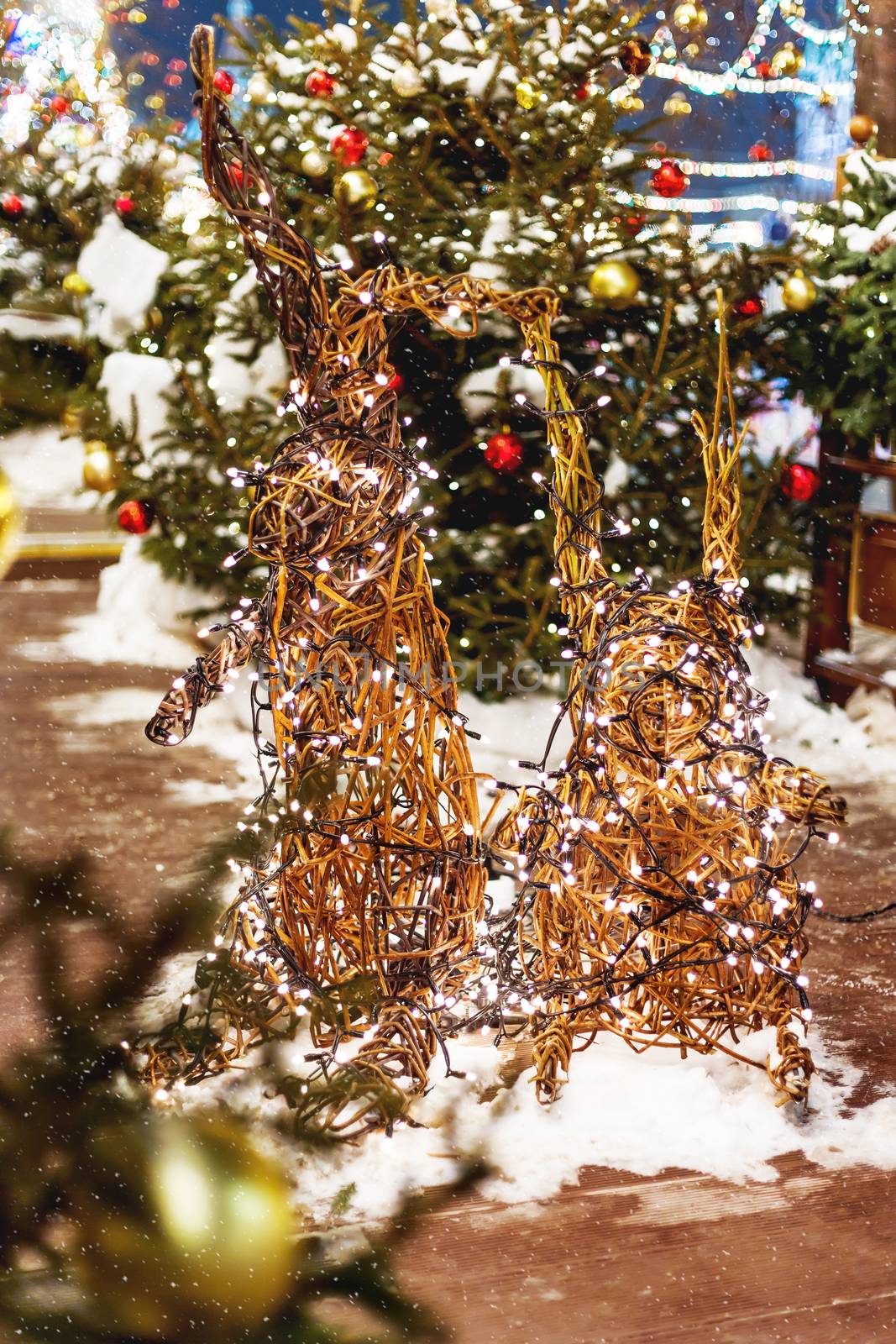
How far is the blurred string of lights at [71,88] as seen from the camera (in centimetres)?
784

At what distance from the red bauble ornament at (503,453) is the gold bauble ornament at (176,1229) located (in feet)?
10.5

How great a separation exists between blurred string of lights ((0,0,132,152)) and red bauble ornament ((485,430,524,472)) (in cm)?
446

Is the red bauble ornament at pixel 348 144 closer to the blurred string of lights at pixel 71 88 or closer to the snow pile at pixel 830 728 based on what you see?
the snow pile at pixel 830 728

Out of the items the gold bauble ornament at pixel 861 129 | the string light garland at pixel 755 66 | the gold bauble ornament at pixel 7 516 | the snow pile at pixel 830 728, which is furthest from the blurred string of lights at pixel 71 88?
the gold bauble ornament at pixel 7 516

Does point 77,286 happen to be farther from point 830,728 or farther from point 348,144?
point 830,728

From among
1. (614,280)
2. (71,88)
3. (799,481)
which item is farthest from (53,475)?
(614,280)

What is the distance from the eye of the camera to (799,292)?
3.94m

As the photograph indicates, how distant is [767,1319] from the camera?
5.11ft

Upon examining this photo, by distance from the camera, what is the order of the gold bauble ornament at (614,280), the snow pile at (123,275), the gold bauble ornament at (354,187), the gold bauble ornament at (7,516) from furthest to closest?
the snow pile at (123,275) < the gold bauble ornament at (354,187) < the gold bauble ornament at (614,280) < the gold bauble ornament at (7,516)

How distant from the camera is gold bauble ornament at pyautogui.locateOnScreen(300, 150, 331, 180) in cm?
385

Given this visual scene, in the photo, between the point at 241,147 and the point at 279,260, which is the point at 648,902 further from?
the point at 241,147

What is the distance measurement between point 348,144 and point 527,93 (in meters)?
0.66

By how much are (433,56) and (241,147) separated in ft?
8.79

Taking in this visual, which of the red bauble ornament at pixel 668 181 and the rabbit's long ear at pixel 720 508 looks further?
the red bauble ornament at pixel 668 181
